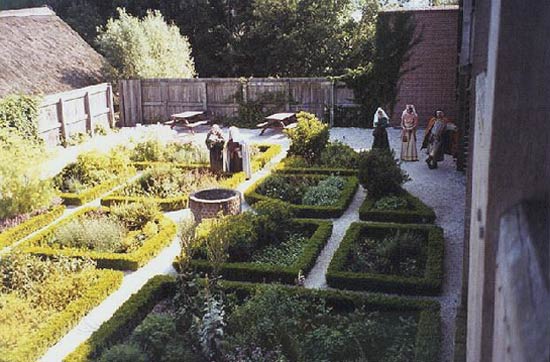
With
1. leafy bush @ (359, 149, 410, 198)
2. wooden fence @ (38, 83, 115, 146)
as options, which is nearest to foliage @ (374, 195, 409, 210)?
leafy bush @ (359, 149, 410, 198)

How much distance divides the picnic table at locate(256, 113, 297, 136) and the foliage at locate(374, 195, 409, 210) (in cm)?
992

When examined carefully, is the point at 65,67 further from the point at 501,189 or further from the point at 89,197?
the point at 501,189

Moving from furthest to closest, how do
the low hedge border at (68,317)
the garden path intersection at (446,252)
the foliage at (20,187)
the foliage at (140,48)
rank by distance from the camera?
the foliage at (140,48) → the foliage at (20,187) → the garden path intersection at (446,252) → the low hedge border at (68,317)

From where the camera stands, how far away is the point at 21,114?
1897 cm

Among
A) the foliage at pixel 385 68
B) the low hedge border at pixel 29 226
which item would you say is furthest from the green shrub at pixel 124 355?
the foliage at pixel 385 68

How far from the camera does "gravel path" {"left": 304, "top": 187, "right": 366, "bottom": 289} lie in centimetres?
958

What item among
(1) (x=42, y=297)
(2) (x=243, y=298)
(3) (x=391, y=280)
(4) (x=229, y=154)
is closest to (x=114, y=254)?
(1) (x=42, y=297)

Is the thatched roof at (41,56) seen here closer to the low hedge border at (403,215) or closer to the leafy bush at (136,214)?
the leafy bush at (136,214)

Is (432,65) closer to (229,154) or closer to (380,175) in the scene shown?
(229,154)

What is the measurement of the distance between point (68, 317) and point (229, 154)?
804 cm

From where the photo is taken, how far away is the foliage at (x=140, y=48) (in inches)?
1043

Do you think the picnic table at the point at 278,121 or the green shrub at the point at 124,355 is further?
the picnic table at the point at 278,121

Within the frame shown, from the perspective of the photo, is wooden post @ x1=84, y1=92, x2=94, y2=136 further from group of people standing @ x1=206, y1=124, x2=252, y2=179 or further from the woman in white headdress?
the woman in white headdress

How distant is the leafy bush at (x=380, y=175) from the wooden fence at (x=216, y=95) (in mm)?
10961
